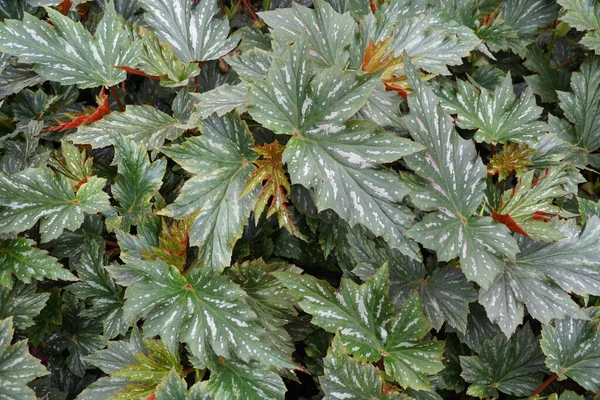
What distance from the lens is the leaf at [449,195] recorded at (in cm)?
121

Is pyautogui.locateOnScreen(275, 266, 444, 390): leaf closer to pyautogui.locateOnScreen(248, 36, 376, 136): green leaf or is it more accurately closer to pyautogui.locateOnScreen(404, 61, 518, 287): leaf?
pyautogui.locateOnScreen(404, 61, 518, 287): leaf

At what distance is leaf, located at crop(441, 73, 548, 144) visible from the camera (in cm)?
146

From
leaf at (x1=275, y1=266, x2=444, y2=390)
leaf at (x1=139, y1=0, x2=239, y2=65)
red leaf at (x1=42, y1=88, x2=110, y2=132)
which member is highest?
leaf at (x1=139, y1=0, x2=239, y2=65)

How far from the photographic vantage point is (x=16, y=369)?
1.28m

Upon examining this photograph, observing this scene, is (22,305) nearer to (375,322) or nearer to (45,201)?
(45,201)

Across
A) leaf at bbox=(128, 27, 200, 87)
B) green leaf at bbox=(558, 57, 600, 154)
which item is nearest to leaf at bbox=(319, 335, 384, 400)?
leaf at bbox=(128, 27, 200, 87)

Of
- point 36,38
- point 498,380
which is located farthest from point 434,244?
point 36,38

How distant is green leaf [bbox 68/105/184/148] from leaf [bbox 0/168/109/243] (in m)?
0.12

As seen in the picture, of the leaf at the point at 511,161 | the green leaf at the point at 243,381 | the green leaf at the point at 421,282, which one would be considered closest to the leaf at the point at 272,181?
the green leaf at the point at 421,282

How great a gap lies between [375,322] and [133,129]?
832 millimetres

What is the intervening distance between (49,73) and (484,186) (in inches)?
47.7

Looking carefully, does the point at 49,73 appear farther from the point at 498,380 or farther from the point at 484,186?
the point at 498,380

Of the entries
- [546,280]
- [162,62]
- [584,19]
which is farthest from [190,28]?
[584,19]

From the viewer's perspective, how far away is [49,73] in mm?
1447
